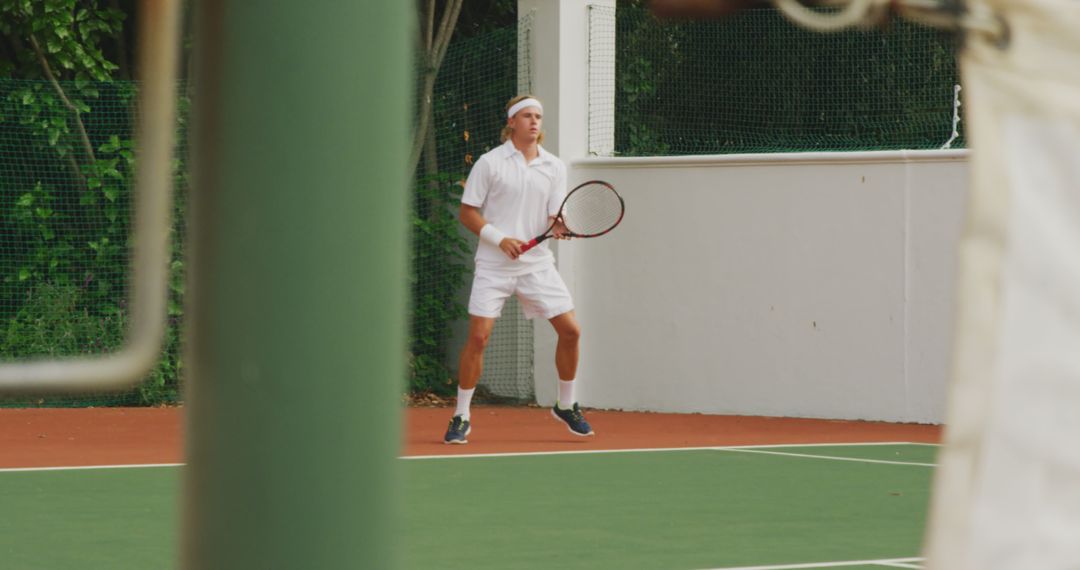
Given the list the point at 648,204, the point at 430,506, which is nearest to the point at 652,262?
the point at 648,204

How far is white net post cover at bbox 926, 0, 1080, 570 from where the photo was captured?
1.56m

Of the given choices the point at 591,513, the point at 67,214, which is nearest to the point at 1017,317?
the point at 591,513

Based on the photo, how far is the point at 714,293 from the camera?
41.6 feet

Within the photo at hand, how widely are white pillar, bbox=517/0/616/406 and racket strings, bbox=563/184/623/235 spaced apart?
207 centimetres

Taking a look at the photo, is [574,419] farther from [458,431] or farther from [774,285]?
[774,285]

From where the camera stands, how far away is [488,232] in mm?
9789

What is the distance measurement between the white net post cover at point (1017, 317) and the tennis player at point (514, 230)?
8255 millimetres

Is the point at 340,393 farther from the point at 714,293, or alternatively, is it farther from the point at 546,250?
the point at 714,293

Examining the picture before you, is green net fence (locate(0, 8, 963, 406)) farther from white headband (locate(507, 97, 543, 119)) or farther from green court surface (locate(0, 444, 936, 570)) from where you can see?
green court surface (locate(0, 444, 936, 570))

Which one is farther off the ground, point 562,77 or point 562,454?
point 562,77

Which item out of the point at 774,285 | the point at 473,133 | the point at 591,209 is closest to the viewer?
the point at 591,209

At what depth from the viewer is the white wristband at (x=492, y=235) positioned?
384 inches

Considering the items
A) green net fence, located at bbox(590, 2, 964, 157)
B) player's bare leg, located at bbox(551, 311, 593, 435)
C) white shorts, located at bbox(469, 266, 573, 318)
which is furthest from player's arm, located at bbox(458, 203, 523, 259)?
green net fence, located at bbox(590, 2, 964, 157)

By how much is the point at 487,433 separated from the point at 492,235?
5.11 feet
